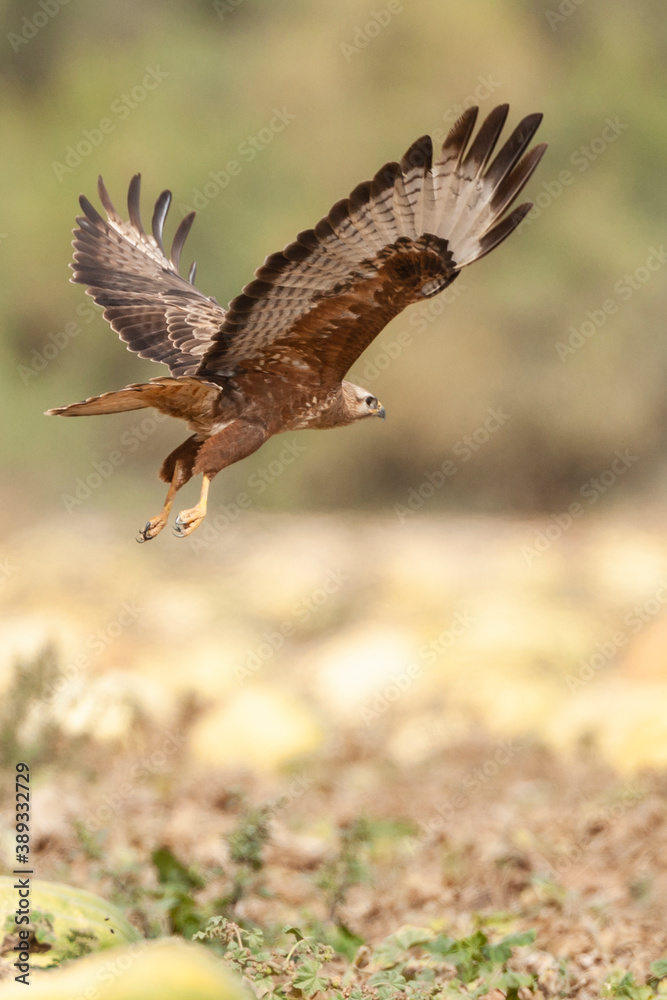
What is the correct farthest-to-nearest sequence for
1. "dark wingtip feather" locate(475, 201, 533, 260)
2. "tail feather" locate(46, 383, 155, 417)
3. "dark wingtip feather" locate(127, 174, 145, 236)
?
1. "dark wingtip feather" locate(127, 174, 145, 236)
2. "dark wingtip feather" locate(475, 201, 533, 260)
3. "tail feather" locate(46, 383, 155, 417)

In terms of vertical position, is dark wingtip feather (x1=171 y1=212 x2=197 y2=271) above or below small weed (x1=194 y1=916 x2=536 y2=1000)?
above

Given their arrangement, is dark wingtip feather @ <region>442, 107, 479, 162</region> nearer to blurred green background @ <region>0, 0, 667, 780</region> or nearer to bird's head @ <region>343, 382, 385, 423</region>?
bird's head @ <region>343, 382, 385, 423</region>

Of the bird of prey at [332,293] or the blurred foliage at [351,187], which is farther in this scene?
the blurred foliage at [351,187]

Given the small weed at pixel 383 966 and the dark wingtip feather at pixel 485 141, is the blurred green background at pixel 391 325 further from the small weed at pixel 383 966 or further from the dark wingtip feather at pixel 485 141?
the dark wingtip feather at pixel 485 141

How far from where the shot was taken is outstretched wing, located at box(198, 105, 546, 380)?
263 centimetres

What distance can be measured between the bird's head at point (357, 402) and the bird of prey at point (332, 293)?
6.1 inches

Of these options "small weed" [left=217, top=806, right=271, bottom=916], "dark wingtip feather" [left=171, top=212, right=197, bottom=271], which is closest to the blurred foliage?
"dark wingtip feather" [left=171, top=212, right=197, bottom=271]

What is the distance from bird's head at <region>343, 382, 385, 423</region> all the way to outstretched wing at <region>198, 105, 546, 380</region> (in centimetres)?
31

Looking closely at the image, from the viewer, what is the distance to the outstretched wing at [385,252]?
2633 mm

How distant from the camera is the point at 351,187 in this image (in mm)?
11773

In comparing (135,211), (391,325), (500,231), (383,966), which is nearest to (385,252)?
(500,231)

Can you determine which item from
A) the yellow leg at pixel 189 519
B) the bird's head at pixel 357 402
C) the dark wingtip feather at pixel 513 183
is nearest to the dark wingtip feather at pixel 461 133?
the dark wingtip feather at pixel 513 183

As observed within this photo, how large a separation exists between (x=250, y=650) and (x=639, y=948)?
5.26m

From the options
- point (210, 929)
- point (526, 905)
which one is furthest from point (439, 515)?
point (210, 929)
